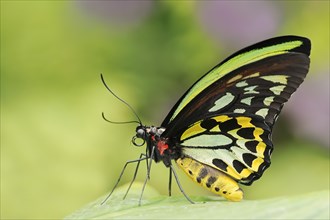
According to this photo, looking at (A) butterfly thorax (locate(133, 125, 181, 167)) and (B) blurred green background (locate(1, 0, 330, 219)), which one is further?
(B) blurred green background (locate(1, 0, 330, 219))

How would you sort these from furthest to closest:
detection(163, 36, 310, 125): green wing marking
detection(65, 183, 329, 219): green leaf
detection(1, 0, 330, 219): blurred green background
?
detection(1, 0, 330, 219): blurred green background → detection(163, 36, 310, 125): green wing marking → detection(65, 183, 329, 219): green leaf

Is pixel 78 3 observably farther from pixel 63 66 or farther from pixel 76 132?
pixel 76 132

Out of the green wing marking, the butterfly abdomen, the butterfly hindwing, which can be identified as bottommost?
the butterfly abdomen

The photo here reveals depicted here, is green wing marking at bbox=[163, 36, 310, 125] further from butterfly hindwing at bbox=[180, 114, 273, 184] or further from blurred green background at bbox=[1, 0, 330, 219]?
blurred green background at bbox=[1, 0, 330, 219]

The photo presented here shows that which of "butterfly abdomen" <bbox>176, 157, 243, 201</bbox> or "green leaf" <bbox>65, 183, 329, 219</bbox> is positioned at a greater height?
"butterfly abdomen" <bbox>176, 157, 243, 201</bbox>

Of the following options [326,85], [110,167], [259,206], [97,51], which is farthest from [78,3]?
[259,206]

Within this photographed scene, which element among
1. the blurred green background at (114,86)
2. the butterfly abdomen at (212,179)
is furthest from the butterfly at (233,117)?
the blurred green background at (114,86)

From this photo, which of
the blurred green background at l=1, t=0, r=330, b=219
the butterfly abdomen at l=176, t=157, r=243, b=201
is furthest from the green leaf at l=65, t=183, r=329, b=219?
the blurred green background at l=1, t=0, r=330, b=219

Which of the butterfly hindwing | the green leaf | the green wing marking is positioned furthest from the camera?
the butterfly hindwing

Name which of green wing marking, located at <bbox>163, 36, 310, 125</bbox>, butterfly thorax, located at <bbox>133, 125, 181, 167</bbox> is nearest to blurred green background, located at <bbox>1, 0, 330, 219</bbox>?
butterfly thorax, located at <bbox>133, 125, 181, 167</bbox>

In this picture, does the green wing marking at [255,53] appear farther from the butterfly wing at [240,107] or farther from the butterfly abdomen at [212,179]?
the butterfly abdomen at [212,179]
